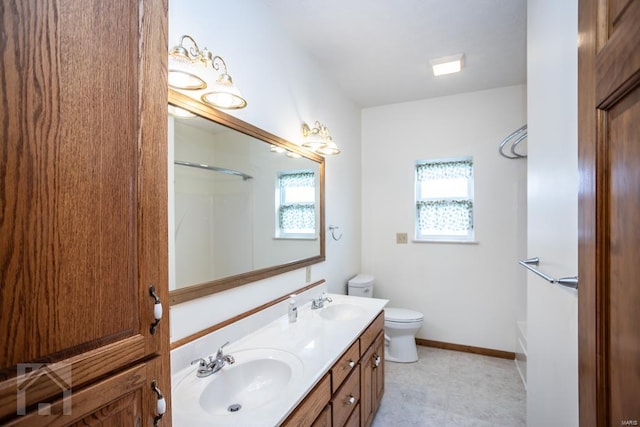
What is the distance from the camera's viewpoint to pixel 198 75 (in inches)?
44.6

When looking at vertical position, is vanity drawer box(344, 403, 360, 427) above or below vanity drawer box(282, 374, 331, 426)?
below

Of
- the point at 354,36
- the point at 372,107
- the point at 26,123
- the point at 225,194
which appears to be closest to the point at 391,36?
the point at 354,36

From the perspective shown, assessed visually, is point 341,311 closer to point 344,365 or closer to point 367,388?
point 367,388

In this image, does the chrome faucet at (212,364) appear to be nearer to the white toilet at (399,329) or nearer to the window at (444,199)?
the white toilet at (399,329)

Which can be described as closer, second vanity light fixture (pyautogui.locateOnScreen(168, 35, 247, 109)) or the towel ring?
second vanity light fixture (pyautogui.locateOnScreen(168, 35, 247, 109))

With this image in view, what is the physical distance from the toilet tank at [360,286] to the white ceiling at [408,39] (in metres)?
1.88

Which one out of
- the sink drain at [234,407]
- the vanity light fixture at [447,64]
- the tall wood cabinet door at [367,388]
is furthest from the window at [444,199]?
the sink drain at [234,407]

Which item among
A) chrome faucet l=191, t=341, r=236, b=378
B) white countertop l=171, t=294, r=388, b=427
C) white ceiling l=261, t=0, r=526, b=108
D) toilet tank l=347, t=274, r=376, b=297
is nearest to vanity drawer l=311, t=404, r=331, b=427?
white countertop l=171, t=294, r=388, b=427

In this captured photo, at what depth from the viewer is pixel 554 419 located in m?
1.13

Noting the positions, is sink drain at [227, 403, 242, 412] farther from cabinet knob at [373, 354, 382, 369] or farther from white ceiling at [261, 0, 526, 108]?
white ceiling at [261, 0, 526, 108]

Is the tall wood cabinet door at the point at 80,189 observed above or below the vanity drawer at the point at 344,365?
above

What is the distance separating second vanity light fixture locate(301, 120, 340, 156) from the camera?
2105 millimetres

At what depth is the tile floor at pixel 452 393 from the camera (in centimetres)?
205

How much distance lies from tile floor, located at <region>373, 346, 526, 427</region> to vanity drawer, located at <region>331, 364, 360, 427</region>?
0.66 m
